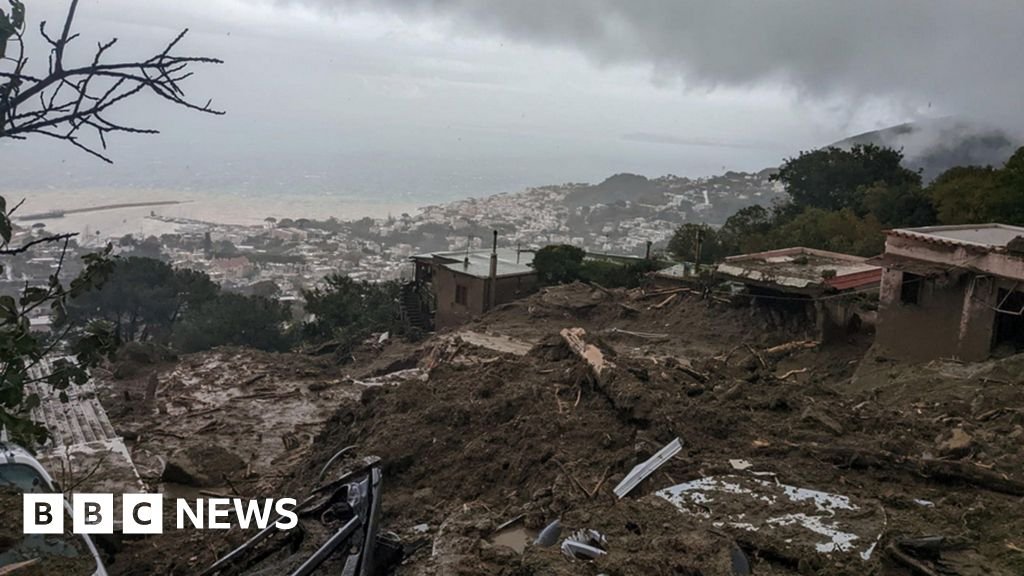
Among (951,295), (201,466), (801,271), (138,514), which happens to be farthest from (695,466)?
(801,271)

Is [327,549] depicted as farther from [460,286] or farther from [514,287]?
[460,286]

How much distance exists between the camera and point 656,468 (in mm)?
5266

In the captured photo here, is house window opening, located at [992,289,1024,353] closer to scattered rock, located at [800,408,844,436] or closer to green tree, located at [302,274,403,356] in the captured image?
scattered rock, located at [800,408,844,436]

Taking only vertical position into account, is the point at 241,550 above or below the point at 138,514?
above

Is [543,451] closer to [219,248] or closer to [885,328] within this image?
[885,328]

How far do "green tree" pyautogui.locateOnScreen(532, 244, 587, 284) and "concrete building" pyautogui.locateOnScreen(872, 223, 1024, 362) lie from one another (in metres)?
13.8

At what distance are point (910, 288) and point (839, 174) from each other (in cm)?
2577

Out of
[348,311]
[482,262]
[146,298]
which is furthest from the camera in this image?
[146,298]

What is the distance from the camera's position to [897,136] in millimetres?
71500

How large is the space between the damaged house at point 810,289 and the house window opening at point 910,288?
3.26 ft

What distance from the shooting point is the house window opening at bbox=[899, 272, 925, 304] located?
1327 cm

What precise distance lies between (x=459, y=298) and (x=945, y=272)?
53.2 feet

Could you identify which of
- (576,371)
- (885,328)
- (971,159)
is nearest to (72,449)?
(576,371)

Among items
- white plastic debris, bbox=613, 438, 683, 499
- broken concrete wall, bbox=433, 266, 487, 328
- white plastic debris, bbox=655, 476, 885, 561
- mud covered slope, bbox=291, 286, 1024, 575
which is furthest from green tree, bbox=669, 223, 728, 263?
white plastic debris, bbox=655, 476, 885, 561
